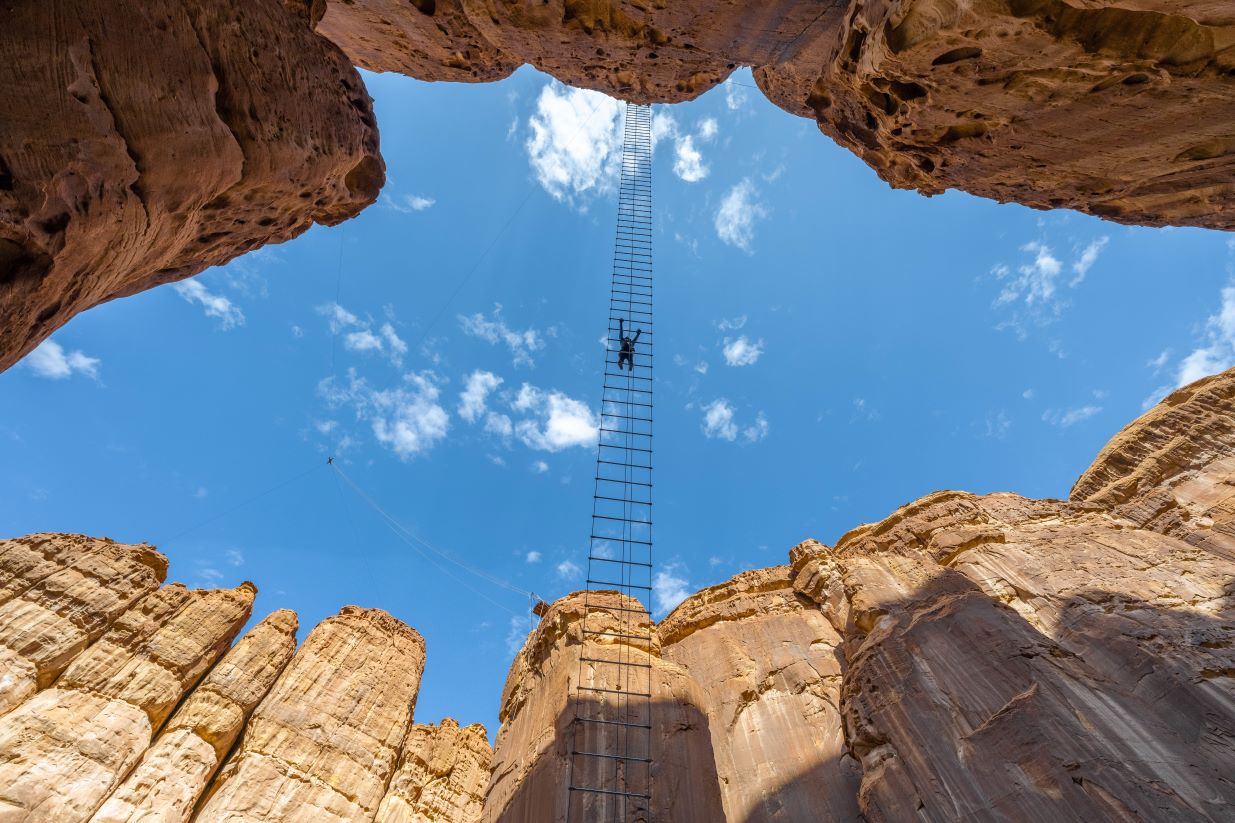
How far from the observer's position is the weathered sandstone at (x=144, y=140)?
3.79 metres

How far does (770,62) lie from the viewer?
10.3 meters

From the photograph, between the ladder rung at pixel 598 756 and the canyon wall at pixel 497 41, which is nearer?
the canyon wall at pixel 497 41

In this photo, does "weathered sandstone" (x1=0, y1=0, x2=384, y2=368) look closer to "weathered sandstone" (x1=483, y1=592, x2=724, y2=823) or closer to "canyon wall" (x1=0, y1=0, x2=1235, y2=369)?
"canyon wall" (x1=0, y1=0, x2=1235, y2=369)

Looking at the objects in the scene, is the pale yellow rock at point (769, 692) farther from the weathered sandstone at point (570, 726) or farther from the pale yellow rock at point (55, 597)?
the pale yellow rock at point (55, 597)

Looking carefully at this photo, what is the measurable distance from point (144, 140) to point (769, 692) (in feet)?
54.0

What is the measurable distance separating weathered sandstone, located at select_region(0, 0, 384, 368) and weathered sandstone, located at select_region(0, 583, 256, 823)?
14147mm

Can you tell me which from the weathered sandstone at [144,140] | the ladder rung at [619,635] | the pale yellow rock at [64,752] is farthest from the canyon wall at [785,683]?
the weathered sandstone at [144,140]

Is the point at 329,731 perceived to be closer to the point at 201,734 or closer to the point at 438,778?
the point at 201,734

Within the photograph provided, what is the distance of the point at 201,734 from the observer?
15703mm

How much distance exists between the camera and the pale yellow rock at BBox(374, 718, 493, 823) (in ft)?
56.6

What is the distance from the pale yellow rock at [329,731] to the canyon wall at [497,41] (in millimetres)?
15025

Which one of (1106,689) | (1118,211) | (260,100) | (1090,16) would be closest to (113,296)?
(260,100)

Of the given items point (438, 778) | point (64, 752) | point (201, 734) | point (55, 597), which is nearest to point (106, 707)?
point (64, 752)

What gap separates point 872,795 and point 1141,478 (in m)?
12.6
